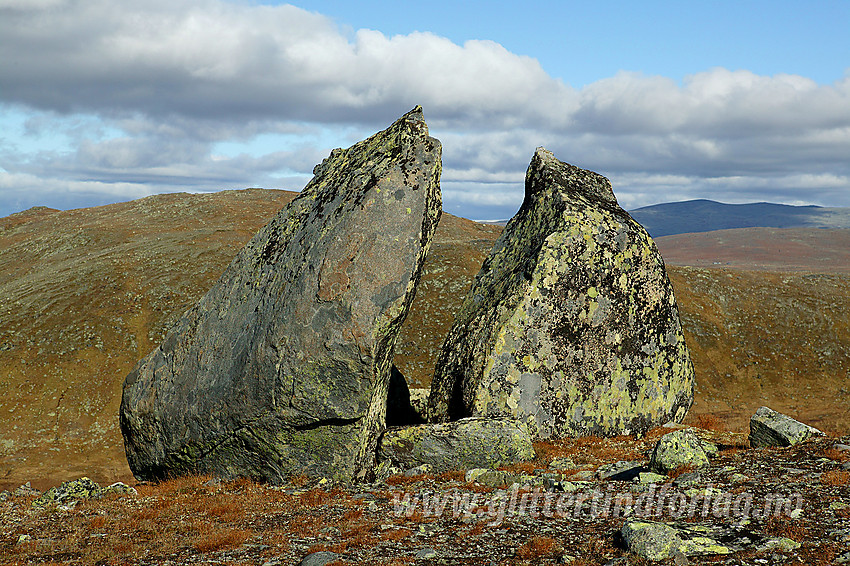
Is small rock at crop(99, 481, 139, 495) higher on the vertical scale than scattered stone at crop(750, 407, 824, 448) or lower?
lower

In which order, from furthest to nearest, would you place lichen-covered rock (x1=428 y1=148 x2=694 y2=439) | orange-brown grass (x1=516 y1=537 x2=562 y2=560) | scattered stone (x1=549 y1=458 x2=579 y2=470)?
1. lichen-covered rock (x1=428 y1=148 x2=694 y2=439)
2. scattered stone (x1=549 y1=458 x2=579 y2=470)
3. orange-brown grass (x1=516 y1=537 x2=562 y2=560)

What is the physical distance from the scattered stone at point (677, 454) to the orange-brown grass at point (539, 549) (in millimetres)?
5391

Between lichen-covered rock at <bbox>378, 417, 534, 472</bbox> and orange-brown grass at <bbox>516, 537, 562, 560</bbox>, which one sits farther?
lichen-covered rock at <bbox>378, 417, 534, 472</bbox>

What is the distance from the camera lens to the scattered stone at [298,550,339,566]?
891 cm

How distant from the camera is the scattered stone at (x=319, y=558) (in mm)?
8906

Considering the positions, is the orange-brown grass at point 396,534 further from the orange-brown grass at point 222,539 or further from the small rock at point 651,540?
the small rock at point 651,540

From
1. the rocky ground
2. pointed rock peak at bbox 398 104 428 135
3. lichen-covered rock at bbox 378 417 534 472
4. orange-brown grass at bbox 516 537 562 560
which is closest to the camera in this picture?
orange-brown grass at bbox 516 537 562 560

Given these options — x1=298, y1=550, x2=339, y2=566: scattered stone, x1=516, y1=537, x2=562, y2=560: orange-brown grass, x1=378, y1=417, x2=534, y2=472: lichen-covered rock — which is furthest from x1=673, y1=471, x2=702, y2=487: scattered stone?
x1=298, y1=550, x2=339, y2=566: scattered stone

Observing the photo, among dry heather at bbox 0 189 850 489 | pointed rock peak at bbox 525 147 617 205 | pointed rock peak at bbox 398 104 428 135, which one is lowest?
dry heather at bbox 0 189 850 489

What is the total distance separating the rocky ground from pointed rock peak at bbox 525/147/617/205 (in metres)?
10.6

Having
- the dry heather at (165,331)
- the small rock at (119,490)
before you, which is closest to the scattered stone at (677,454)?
the small rock at (119,490)

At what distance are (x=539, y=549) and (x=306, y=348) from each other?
7.61m

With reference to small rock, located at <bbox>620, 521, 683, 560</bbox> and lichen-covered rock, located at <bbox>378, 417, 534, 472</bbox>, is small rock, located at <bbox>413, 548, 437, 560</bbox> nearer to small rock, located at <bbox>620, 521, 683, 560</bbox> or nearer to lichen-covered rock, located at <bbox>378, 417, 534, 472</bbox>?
small rock, located at <bbox>620, 521, 683, 560</bbox>

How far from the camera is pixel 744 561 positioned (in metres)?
7.70
